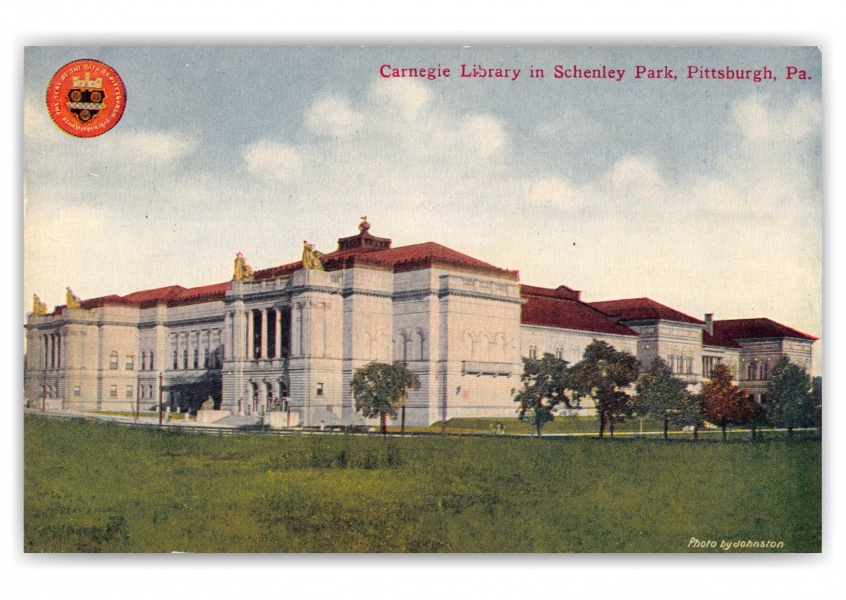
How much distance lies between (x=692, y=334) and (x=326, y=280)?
9.44 meters

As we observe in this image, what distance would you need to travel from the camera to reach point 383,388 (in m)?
18.1

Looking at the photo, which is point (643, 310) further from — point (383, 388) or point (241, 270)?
point (241, 270)

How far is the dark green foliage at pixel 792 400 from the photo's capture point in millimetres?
14875

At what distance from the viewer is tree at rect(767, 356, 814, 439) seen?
1488 cm

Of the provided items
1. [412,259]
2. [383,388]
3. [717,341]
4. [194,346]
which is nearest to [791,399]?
[717,341]

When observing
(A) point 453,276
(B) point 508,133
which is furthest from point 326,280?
(B) point 508,133

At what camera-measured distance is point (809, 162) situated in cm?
1495

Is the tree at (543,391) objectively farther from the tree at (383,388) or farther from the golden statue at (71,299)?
the golden statue at (71,299)

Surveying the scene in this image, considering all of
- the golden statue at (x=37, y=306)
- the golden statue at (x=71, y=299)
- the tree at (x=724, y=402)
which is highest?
the golden statue at (x=71, y=299)

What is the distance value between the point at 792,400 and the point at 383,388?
7.26 metres

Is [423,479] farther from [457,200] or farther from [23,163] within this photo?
[23,163]

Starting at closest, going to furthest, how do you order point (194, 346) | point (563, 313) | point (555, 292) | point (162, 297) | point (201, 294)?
1. point (555, 292)
2. point (162, 297)
3. point (563, 313)
4. point (201, 294)
5. point (194, 346)

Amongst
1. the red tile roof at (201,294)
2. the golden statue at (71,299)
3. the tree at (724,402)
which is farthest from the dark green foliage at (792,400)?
the golden statue at (71,299)

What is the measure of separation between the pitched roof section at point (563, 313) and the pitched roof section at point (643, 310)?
305 mm
